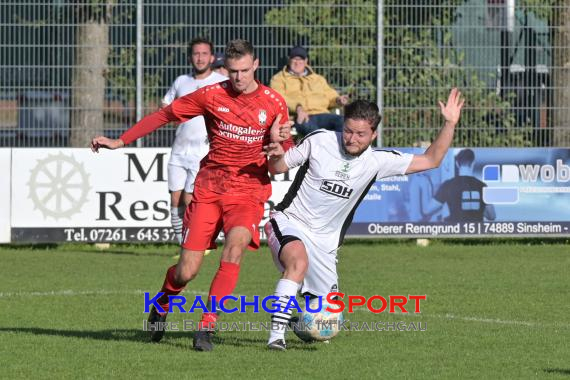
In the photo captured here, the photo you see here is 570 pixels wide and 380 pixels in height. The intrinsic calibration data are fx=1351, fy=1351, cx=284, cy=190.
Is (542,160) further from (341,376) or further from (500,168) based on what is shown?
(341,376)

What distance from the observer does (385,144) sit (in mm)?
18516

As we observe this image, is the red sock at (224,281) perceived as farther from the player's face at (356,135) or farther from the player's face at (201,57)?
the player's face at (201,57)

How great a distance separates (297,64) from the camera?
17.4 metres

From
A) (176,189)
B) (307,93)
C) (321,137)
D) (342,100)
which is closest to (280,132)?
(321,137)

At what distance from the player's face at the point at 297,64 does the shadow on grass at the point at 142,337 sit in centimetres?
783

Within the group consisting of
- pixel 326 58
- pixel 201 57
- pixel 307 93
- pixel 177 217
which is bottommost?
pixel 177 217

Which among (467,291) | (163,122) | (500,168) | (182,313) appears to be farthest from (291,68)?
(163,122)

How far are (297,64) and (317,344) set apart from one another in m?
8.56

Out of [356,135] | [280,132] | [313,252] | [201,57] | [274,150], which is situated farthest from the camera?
[201,57]

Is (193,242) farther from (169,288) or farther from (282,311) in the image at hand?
(282,311)

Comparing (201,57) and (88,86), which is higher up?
(201,57)

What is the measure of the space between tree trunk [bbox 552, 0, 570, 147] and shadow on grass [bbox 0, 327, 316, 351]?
9924mm

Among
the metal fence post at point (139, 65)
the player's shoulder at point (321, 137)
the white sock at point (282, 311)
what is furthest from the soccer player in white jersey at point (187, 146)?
the white sock at point (282, 311)

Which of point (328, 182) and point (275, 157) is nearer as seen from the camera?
point (275, 157)
